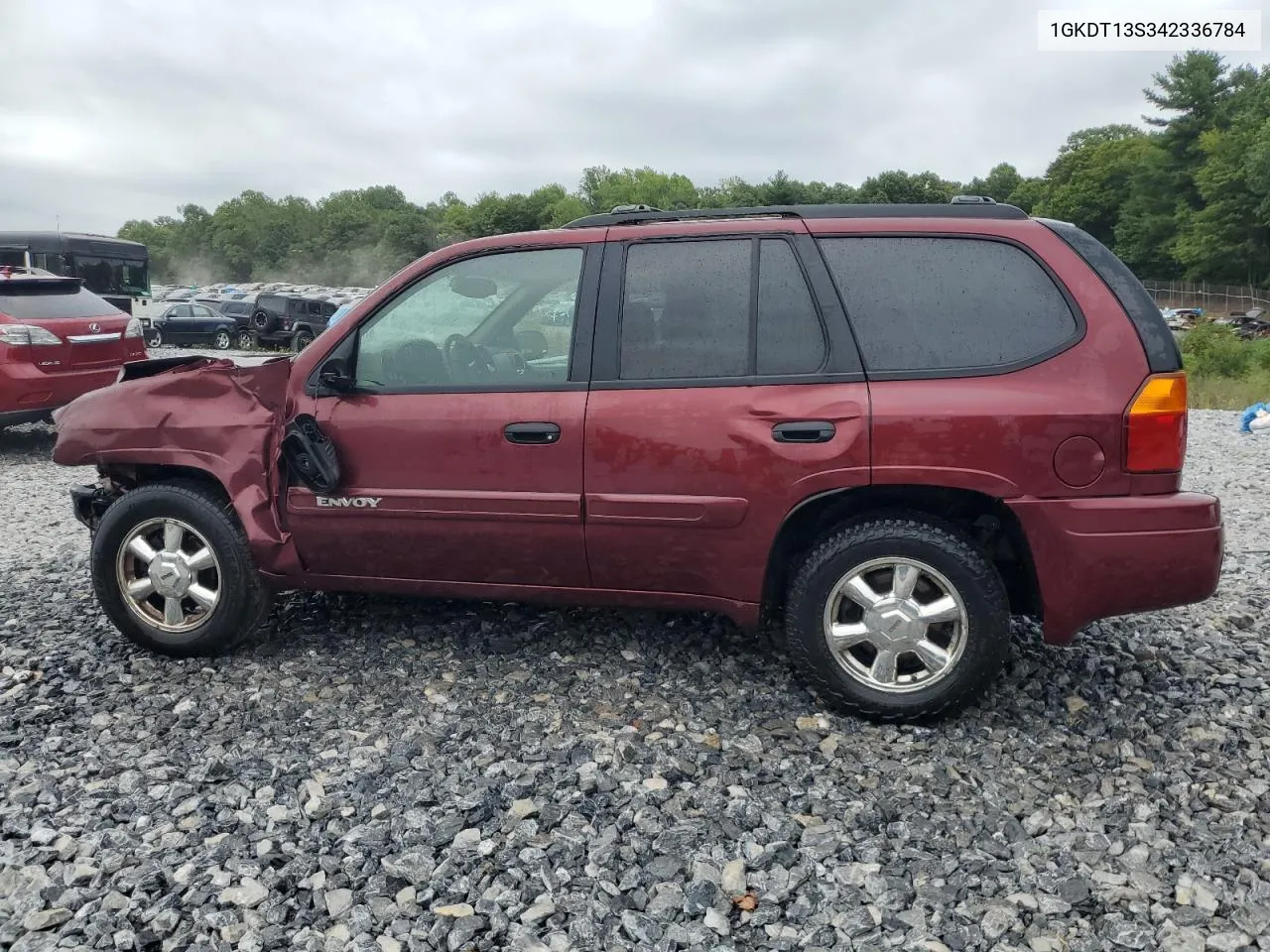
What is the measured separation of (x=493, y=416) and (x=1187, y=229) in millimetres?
76706

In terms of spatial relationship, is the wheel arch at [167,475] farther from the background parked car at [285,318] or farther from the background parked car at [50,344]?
the background parked car at [285,318]

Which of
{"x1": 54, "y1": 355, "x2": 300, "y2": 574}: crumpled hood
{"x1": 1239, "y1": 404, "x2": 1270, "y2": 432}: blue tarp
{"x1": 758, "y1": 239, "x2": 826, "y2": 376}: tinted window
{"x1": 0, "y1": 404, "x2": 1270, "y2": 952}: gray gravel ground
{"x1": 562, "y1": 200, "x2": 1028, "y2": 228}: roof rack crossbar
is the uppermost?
{"x1": 562, "y1": 200, "x2": 1028, "y2": 228}: roof rack crossbar

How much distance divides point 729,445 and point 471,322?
1.25 meters

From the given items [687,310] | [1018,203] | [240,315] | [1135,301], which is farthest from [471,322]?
[1018,203]

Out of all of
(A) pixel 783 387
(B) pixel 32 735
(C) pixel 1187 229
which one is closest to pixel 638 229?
(A) pixel 783 387

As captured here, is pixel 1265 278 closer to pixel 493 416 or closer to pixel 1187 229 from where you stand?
pixel 1187 229

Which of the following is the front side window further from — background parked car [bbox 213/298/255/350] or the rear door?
background parked car [bbox 213/298/255/350]

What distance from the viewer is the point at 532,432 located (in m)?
3.79

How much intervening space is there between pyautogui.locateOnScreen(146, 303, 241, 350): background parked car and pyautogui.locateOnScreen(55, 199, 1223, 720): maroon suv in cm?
2998

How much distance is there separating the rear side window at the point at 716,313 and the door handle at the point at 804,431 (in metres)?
0.20

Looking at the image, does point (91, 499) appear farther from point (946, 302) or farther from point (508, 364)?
point (946, 302)

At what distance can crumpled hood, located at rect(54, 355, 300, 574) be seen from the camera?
4.16 meters

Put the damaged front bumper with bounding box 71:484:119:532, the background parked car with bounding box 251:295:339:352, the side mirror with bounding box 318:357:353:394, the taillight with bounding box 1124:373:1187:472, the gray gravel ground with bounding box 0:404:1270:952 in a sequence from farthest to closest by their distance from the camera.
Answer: the background parked car with bounding box 251:295:339:352 < the damaged front bumper with bounding box 71:484:119:532 < the side mirror with bounding box 318:357:353:394 < the taillight with bounding box 1124:373:1187:472 < the gray gravel ground with bounding box 0:404:1270:952

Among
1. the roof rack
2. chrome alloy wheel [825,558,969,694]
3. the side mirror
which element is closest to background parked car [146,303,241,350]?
the side mirror
